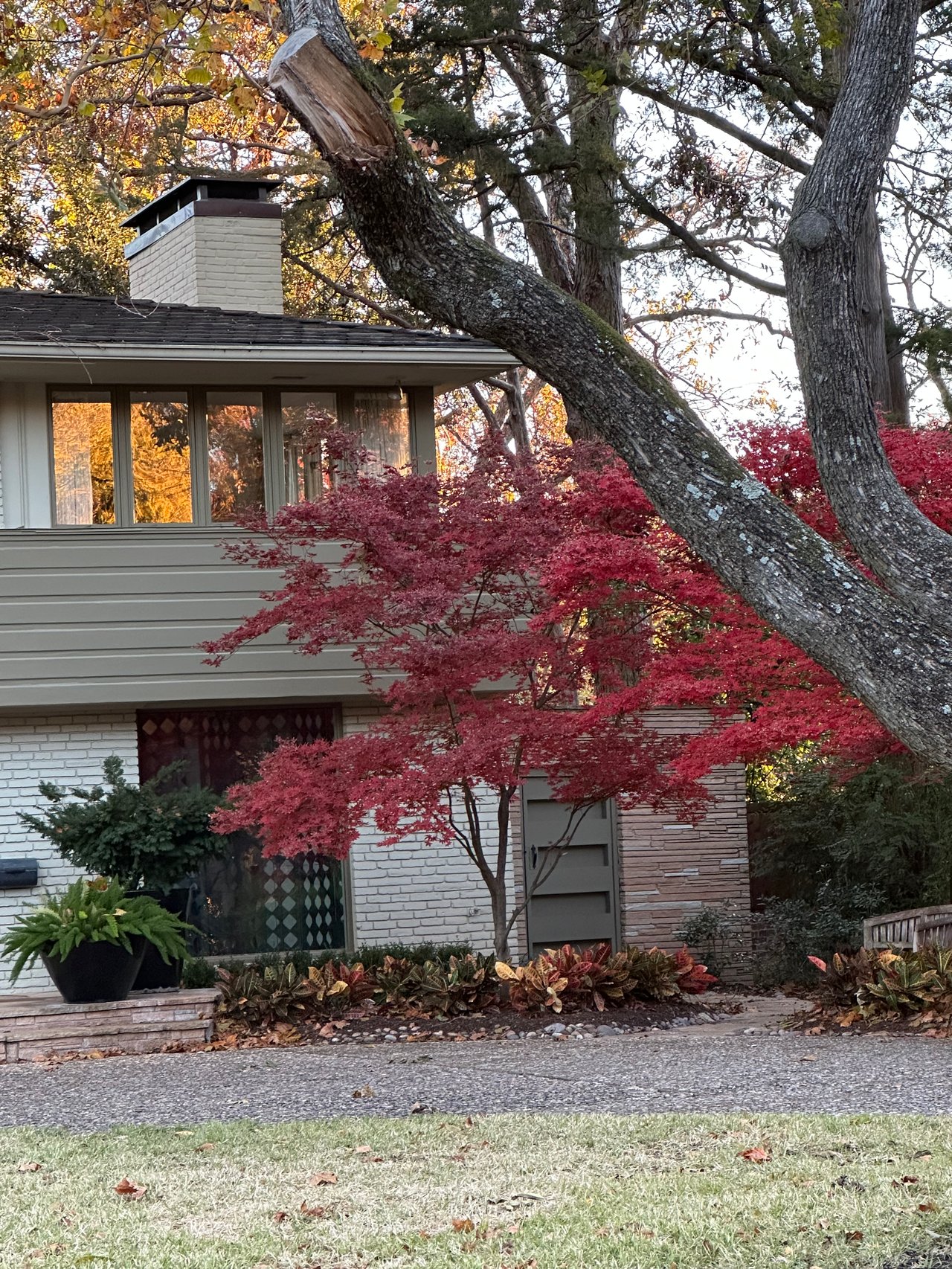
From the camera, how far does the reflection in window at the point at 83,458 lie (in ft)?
41.0

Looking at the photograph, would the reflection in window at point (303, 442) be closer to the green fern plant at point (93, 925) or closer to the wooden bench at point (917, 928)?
the green fern plant at point (93, 925)

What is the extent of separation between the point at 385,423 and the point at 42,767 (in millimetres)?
4200

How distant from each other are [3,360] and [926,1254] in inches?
388

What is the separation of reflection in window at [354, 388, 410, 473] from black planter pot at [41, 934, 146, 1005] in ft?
16.3

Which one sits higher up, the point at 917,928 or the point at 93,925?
the point at 93,925

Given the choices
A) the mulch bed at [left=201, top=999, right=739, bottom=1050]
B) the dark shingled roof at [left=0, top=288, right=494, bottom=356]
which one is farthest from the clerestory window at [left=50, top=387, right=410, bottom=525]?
the mulch bed at [left=201, top=999, right=739, bottom=1050]

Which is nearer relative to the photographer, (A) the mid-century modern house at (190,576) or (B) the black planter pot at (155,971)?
(B) the black planter pot at (155,971)

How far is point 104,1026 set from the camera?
10195 millimetres

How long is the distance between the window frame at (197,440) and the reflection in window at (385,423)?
5 cm

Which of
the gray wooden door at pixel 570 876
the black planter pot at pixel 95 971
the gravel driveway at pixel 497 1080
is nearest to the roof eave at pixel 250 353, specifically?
the gray wooden door at pixel 570 876

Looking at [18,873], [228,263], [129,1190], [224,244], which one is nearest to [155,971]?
[18,873]

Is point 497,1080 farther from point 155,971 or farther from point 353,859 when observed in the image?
point 353,859

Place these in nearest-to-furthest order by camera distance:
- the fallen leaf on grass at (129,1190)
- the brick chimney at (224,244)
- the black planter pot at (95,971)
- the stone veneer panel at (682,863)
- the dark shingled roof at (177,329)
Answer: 1. the fallen leaf on grass at (129,1190)
2. the black planter pot at (95,971)
3. the dark shingled roof at (177,329)
4. the stone veneer panel at (682,863)
5. the brick chimney at (224,244)

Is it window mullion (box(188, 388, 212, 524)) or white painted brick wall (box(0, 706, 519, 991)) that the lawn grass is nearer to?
white painted brick wall (box(0, 706, 519, 991))
